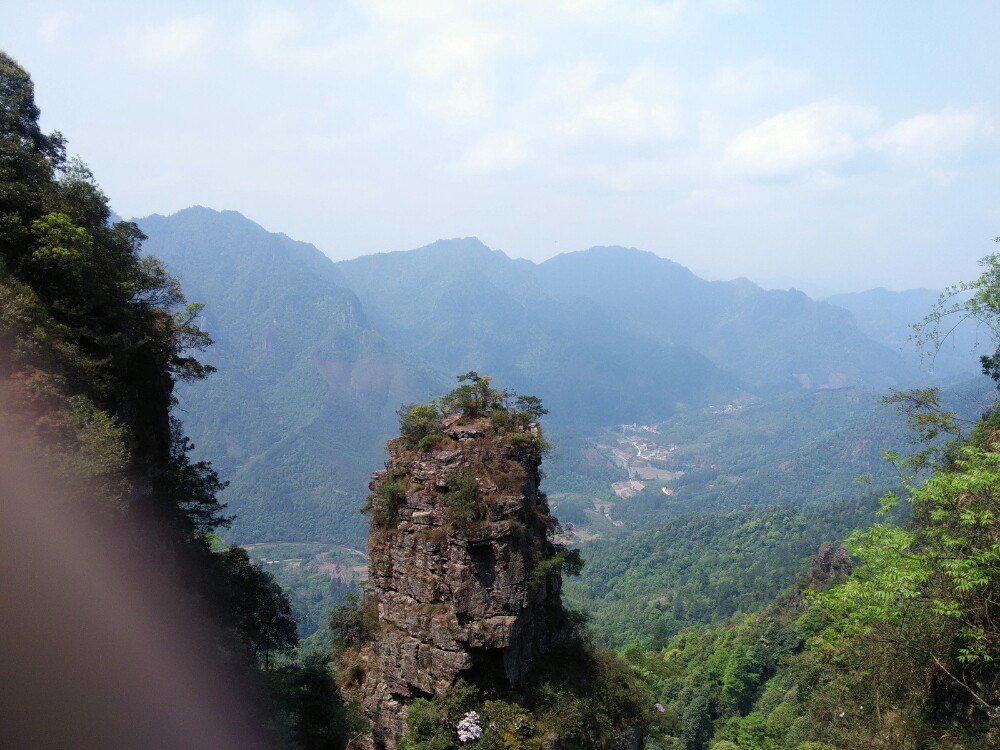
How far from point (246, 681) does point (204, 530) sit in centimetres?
855

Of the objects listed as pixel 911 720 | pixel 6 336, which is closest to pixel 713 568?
pixel 911 720

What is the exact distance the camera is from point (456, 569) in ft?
66.6

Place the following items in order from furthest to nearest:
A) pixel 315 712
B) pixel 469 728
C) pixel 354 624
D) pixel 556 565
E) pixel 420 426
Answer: pixel 354 624 → pixel 420 426 → pixel 556 565 → pixel 315 712 → pixel 469 728

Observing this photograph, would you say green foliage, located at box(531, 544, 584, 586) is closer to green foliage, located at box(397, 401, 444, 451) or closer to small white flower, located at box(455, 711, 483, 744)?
small white flower, located at box(455, 711, 483, 744)

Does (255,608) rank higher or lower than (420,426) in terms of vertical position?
lower

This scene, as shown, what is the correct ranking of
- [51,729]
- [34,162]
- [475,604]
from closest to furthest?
[51,729] < [34,162] < [475,604]

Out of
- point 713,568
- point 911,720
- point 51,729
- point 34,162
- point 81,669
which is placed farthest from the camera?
point 713,568

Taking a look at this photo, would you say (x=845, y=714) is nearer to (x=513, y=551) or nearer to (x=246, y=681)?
(x=513, y=551)

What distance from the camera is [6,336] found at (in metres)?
14.4

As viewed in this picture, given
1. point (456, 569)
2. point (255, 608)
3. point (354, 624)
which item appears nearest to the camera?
point (456, 569)

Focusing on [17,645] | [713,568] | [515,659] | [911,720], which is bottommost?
[713,568]

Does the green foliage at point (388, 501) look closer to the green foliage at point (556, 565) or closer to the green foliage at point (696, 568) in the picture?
the green foliage at point (556, 565)

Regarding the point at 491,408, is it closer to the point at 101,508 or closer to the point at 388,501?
the point at 388,501

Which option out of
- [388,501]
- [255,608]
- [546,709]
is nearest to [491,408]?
[388,501]
